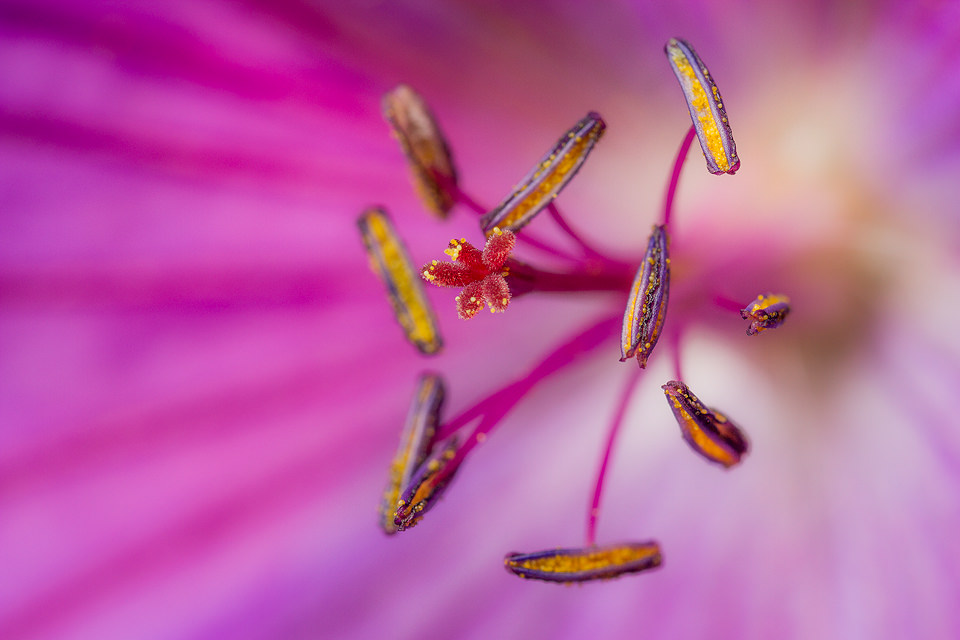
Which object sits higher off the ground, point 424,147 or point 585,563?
point 424,147

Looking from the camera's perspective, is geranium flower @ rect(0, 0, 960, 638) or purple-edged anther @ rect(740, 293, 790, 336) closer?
purple-edged anther @ rect(740, 293, 790, 336)

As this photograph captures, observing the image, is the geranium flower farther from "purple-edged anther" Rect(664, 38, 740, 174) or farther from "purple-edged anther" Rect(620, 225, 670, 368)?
"purple-edged anther" Rect(664, 38, 740, 174)

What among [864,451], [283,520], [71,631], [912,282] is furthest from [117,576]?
[912,282]

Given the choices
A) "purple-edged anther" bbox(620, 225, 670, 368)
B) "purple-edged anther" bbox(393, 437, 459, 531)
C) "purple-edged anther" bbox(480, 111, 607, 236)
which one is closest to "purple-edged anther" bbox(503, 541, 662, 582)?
"purple-edged anther" bbox(393, 437, 459, 531)

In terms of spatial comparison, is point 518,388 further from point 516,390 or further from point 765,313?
point 765,313

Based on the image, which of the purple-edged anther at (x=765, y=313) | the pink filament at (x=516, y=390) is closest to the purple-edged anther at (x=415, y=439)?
the pink filament at (x=516, y=390)

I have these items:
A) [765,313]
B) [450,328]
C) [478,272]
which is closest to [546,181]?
[478,272]

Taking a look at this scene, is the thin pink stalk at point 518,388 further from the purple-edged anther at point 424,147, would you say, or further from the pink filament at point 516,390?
the purple-edged anther at point 424,147
